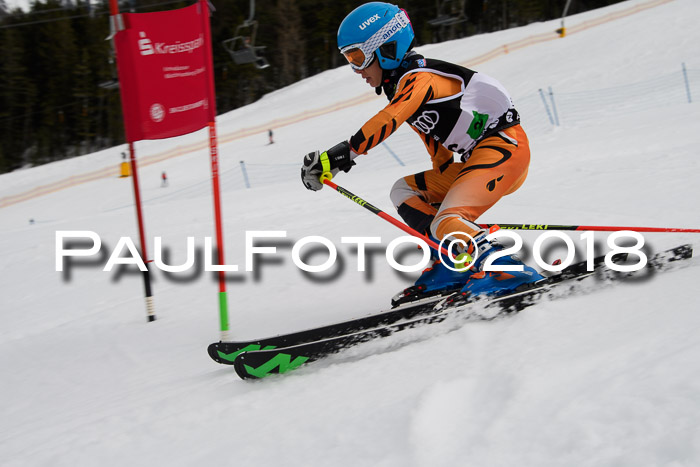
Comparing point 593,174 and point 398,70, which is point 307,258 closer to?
point 398,70

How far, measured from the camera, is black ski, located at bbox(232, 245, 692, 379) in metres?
2.63

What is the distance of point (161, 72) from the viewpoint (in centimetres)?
408

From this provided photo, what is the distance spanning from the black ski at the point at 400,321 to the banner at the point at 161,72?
1.98 m

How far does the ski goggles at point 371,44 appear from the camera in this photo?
3.03m

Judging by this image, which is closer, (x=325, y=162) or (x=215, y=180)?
(x=325, y=162)

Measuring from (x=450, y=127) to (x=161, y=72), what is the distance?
2.21 meters

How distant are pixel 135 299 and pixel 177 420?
3038mm

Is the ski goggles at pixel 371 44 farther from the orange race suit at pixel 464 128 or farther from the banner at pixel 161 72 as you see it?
the banner at pixel 161 72

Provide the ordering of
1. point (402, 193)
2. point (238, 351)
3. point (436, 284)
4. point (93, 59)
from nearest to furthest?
point (238, 351), point (436, 284), point (402, 193), point (93, 59)

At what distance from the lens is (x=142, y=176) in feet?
70.4

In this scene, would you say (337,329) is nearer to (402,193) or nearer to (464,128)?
(402,193)

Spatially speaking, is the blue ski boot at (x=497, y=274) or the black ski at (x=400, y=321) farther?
the blue ski boot at (x=497, y=274)

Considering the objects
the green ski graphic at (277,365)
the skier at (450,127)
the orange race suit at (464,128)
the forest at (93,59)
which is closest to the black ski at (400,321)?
the green ski graphic at (277,365)

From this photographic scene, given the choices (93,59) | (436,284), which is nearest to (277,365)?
(436,284)
